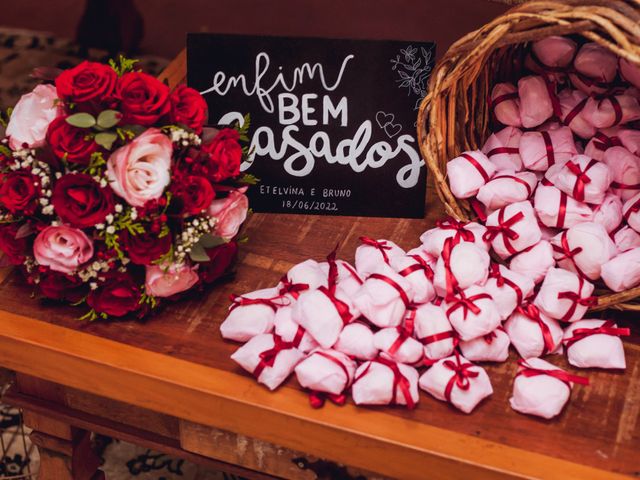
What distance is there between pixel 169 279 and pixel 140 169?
0.58 feet

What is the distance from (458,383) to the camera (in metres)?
1.10

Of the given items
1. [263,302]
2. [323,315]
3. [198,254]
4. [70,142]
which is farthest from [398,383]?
[70,142]

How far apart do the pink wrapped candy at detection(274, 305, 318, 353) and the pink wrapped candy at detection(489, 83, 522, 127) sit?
0.49 metres

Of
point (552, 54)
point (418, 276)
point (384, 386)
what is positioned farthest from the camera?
point (552, 54)

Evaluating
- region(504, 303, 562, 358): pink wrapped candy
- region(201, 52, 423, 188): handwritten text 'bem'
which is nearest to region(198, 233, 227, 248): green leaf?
region(201, 52, 423, 188): handwritten text 'bem'

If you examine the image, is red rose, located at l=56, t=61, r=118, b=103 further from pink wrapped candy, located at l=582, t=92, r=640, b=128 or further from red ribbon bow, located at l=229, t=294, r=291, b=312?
pink wrapped candy, located at l=582, t=92, r=640, b=128

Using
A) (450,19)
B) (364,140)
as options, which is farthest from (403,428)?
(450,19)

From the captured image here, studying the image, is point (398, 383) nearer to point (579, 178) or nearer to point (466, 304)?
point (466, 304)

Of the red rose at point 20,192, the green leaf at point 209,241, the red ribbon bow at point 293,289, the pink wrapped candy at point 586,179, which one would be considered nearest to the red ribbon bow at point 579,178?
the pink wrapped candy at point 586,179

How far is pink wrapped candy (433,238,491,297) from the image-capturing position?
1172 mm

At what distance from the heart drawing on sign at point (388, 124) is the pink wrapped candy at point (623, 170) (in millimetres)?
340

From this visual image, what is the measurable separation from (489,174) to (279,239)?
37 centimetres

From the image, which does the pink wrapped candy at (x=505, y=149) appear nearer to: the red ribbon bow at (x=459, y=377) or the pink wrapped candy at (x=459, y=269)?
the pink wrapped candy at (x=459, y=269)

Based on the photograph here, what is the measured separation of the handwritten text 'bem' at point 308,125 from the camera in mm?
1372
